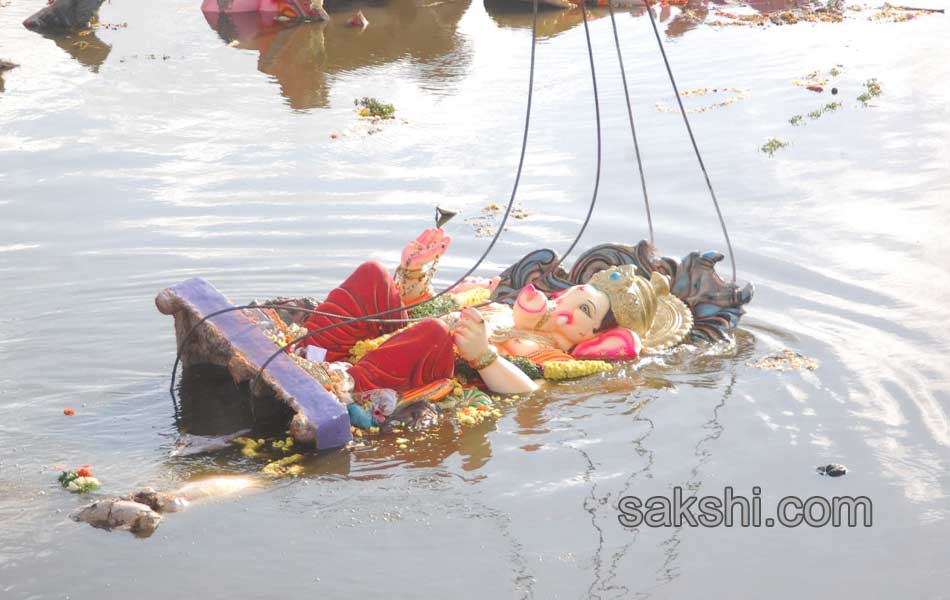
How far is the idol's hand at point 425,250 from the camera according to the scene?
25.6 feet

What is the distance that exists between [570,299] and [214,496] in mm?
2906

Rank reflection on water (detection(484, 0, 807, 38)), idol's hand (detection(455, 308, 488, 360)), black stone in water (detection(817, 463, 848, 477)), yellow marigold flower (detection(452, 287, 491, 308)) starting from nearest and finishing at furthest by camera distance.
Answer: black stone in water (detection(817, 463, 848, 477)) < idol's hand (detection(455, 308, 488, 360)) < yellow marigold flower (detection(452, 287, 491, 308)) < reflection on water (detection(484, 0, 807, 38))

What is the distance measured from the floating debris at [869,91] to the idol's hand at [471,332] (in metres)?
9.68

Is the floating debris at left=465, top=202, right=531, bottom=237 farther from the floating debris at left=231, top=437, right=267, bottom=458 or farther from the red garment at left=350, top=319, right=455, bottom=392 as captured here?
the floating debris at left=231, top=437, right=267, bottom=458

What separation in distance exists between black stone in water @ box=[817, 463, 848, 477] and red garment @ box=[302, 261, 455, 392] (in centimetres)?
233

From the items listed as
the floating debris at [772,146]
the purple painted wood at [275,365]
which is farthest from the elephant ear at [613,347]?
the floating debris at [772,146]

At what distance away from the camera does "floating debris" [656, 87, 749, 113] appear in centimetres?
1484

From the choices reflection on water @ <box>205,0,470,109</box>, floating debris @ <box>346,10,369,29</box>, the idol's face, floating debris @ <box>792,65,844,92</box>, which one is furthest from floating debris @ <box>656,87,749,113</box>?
the idol's face

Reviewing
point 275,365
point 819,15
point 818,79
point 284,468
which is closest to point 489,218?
point 275,365

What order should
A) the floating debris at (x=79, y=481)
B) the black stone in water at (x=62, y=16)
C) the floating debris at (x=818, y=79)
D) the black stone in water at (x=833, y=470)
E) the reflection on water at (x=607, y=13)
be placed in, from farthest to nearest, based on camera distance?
the reflection on water at (x=607, y=13)
the black stone in water at (x=62, y=16)
the floating debris at (x=818, y=79)
the black stone in water at (x=833, y=470)
the floating debris at (x=79, y=481)

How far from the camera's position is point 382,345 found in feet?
23.7

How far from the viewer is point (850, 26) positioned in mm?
20203

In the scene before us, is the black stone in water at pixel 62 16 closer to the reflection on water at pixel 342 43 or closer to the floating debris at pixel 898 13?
the reflection on water at pixel 342 43

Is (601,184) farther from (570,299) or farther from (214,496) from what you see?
(214,496)
